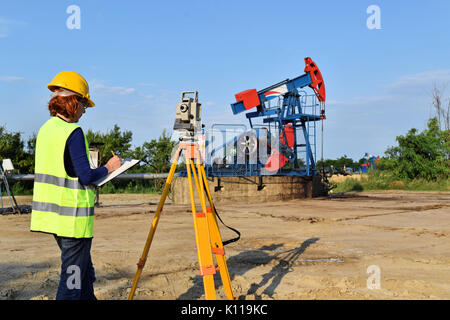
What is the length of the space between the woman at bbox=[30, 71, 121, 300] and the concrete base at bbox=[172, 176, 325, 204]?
11904 millimetres

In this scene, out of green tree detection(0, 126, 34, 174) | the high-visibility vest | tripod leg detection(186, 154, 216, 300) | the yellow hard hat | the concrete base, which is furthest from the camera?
green tree detection(0, 126, 34, 174)

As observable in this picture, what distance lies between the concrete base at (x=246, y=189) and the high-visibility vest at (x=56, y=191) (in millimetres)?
11923

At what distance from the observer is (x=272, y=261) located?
17.8 ft

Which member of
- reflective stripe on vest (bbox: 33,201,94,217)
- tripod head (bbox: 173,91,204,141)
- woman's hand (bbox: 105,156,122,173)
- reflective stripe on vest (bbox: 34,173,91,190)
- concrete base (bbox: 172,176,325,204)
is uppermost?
tripod head (bbox: 173,91,204,141)

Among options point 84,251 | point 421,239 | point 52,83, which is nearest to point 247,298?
point 84,251

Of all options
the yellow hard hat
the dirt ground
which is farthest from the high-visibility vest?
the dirt ground

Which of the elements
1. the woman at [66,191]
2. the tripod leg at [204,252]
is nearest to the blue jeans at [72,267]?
the woman at [66,191]

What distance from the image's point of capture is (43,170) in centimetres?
242

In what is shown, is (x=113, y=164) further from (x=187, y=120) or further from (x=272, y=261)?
(x=272, y=261)

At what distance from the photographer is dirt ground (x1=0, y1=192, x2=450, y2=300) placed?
4016 mm

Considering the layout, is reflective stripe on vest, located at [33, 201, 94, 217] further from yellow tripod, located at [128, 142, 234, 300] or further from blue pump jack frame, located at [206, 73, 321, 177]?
blue pump jack frame, located at [206, 73, 321, 177]

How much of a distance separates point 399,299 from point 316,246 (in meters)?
2.83

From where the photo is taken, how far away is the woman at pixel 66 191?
2395mm

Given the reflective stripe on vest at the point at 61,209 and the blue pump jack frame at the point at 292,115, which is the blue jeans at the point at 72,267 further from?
the blue pump jack frame at the point at 292,115
